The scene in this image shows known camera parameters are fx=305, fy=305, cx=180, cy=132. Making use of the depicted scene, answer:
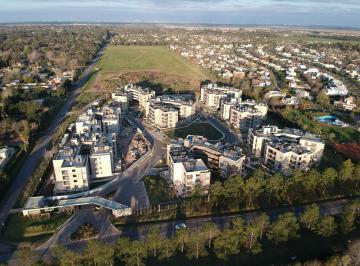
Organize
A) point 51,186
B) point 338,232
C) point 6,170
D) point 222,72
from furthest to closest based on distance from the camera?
point 222,72 < point 6,170 < point 51,186 < point 338,232

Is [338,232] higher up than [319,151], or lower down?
lower down

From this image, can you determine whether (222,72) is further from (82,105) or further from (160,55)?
(82,105)

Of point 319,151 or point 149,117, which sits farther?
point 149,117

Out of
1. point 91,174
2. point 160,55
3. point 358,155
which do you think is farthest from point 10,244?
point 160,55

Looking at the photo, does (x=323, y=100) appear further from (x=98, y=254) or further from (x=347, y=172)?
(x=98, y=254)

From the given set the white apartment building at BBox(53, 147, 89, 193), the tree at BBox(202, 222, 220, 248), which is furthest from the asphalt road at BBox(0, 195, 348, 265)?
the white apartment building at BBox(53, 147, 89, 193)

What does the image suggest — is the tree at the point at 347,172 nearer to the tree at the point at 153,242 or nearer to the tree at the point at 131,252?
the tree at the point at 153,242

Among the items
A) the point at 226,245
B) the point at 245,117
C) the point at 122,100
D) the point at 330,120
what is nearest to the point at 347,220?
the point at 226,245
